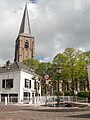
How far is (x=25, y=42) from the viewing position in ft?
354

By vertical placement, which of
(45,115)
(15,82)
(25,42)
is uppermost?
(25,42)

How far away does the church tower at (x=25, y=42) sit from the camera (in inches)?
4097

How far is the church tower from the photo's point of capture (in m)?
104

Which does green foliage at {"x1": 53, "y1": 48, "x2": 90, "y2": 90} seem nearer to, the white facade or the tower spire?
the white facade

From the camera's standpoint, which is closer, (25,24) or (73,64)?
(73,64)

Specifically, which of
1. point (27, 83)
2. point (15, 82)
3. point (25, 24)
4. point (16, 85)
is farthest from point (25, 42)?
point (16, 85)

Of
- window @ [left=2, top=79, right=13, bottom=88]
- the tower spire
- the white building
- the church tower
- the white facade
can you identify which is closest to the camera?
the white facade

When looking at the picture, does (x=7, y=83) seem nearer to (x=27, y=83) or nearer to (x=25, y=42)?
(x=27, y=83)

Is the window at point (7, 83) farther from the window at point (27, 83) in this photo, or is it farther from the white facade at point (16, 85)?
the window at point (27, 83)

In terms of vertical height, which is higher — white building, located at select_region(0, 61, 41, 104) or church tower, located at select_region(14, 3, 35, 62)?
church tower, located at select_region(14, 3, 35, 62)

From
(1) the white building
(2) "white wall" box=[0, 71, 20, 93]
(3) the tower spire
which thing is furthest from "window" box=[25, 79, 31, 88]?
(3) the tower spire

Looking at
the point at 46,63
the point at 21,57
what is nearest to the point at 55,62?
the point at 46,63

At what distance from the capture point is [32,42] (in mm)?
108875

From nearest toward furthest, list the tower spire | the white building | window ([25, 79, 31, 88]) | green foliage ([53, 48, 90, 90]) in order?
the white building
window ([25, 79, 31, 88])
green foliage ([53, 48, 90, 90])
the tower spire
